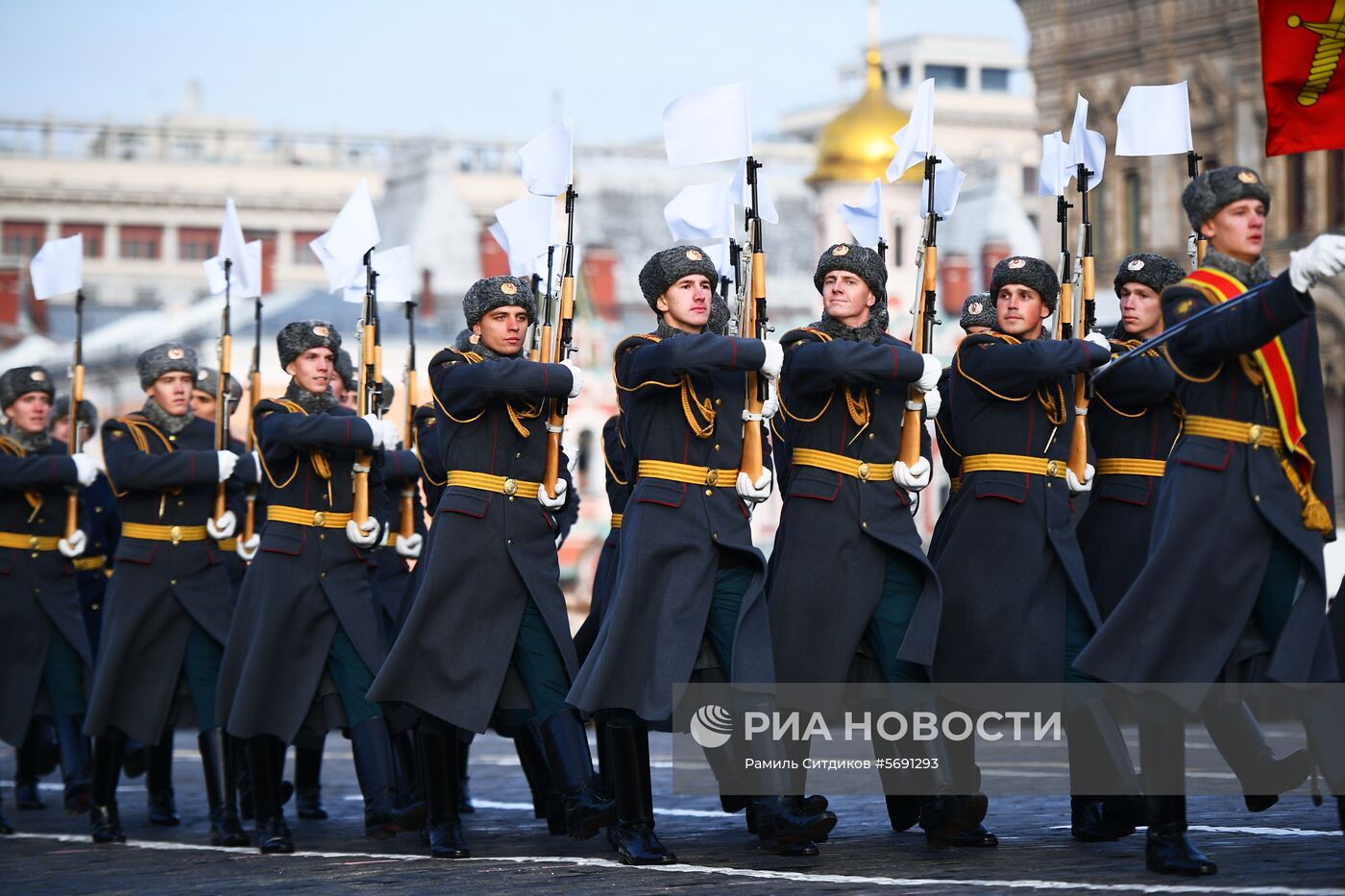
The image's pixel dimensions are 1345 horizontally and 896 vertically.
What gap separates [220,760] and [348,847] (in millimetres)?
1045

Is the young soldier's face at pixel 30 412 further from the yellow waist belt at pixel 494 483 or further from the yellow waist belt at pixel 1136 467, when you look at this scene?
the yellow waist belt at pixel 1136 467

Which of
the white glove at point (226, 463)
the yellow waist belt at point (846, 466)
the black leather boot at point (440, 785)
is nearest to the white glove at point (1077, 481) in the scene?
the yellow waist belt at point (846, 466)

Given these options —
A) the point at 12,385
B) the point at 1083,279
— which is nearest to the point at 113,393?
the point at 12,385

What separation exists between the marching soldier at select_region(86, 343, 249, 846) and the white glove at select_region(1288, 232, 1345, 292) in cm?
557

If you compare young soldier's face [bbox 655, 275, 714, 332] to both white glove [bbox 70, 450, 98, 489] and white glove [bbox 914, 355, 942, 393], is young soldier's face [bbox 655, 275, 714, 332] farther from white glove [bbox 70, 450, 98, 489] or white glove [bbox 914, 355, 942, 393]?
white glove [bbox 70, 450, 98, 489]

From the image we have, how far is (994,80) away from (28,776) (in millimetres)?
111122

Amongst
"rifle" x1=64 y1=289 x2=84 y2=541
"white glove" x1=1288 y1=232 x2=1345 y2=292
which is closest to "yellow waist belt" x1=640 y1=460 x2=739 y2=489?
"white glove" x1=1288 y1=232 x2=1345 y2=292

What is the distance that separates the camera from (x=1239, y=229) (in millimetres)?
8938

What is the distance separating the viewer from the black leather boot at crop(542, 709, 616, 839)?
10.3 m

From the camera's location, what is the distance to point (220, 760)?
39.5ft

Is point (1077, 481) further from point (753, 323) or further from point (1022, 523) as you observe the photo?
point (753, 323)

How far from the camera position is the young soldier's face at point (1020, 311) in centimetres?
1031

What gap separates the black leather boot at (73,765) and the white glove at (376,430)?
2862 millimetres

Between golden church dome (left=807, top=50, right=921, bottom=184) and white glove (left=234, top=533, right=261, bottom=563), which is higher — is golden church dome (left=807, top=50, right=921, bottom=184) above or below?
above
